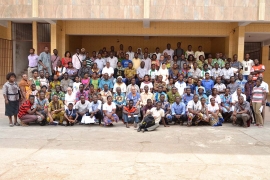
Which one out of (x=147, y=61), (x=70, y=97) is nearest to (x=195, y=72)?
(x=147, y=61)

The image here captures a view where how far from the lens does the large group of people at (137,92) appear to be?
9.05m

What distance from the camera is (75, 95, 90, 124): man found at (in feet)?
30.0

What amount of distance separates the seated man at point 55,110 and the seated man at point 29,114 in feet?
0.87

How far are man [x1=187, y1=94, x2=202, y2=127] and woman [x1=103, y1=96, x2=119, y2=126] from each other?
2.33 meters

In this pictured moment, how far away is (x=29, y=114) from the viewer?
8.97 metres

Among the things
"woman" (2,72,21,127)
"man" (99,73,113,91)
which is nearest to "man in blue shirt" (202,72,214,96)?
"man" (99,73,113,91)

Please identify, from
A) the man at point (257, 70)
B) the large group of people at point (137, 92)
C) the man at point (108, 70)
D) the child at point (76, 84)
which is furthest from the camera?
the man at point (257, 70)

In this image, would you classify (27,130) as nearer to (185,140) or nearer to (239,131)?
(185,140)

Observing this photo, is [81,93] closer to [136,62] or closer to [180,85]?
[136,62]

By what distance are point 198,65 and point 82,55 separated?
4627 millimetres

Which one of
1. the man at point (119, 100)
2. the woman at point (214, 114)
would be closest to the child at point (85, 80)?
the man at point (119, 100)

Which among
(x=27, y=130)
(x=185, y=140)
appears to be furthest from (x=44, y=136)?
(x=185, y=140)

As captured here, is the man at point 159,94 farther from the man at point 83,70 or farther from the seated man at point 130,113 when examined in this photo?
the man at point 83,70

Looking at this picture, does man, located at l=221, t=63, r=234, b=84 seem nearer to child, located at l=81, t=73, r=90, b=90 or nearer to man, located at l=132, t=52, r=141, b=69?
man, located at l=132, t=52, r=141, b=69
